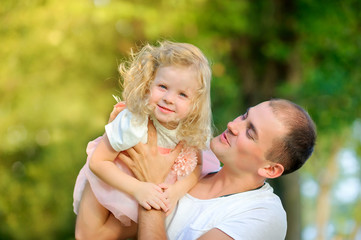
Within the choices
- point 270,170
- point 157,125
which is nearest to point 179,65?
point 157,125

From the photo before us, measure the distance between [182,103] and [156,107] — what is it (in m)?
0.12

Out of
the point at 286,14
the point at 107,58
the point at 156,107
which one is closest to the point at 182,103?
the point at 156,107

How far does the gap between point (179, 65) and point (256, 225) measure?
32.2 inches

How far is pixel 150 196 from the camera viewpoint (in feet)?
8.21

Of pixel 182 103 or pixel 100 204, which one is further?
pixel 100 204

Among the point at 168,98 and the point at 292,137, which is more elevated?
the point at 168,98

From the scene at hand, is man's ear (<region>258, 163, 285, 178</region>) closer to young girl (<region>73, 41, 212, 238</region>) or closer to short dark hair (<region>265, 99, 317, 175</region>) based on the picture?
short dark hair (<region>265, 99, 317, 175</region>)

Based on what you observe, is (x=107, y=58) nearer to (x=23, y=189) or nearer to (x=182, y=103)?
(x=23, y=189)

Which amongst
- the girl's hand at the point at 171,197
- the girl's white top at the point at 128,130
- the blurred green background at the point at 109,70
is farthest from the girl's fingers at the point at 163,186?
the blurred green background at the point at 109,70

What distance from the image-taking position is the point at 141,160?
2572 mm

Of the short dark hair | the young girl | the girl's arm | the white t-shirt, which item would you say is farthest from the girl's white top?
the short dark hair

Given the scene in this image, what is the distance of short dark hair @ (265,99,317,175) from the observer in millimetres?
2555

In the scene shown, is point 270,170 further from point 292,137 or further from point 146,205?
point 146,205

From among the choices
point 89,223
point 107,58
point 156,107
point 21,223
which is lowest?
point 21,223
